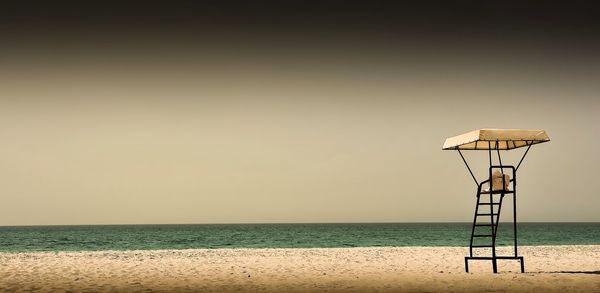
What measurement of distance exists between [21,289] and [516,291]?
369 inches

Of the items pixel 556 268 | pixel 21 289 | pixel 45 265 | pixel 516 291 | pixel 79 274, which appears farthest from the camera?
pixel 45 265

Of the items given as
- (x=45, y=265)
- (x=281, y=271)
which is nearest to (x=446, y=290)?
(x=281, y=271)

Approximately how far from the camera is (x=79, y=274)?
46.6 ft

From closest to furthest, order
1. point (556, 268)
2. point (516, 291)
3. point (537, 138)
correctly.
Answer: point (516, 291) → point (537, 138) → point (556, 268)

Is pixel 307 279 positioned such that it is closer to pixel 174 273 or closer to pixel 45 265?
pixel 174 273

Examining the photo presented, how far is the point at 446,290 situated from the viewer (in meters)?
10.8

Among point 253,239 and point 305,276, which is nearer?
point 305,276

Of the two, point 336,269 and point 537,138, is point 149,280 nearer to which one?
point 336,269

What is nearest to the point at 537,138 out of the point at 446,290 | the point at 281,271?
the point at 446,290

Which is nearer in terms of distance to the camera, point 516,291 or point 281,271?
point 516,291

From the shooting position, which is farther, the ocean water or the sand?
the ocean water

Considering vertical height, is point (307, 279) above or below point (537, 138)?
below

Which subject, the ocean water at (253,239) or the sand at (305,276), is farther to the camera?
the ocean water at (253,239)

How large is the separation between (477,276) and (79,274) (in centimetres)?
944
